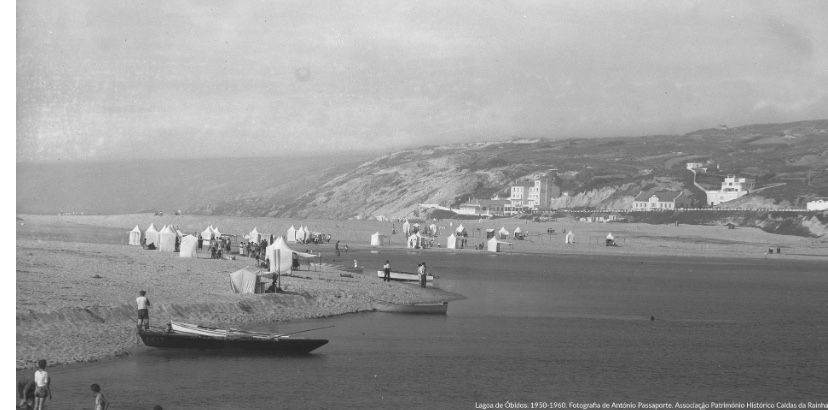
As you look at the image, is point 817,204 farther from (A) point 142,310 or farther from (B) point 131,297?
(A) point 142,310

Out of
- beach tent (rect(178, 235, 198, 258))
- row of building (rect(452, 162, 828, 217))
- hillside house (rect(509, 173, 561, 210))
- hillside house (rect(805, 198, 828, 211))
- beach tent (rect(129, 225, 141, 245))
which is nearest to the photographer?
beach tent (rect(178, 235, 198, 258))

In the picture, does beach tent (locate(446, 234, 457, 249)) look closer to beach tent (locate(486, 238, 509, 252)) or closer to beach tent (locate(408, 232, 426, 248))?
beach tent (locate(408, 232, 426, 248))

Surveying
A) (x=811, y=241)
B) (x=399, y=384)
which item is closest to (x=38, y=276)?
(x=399, y=384)

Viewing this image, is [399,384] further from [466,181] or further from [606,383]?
[466,181]

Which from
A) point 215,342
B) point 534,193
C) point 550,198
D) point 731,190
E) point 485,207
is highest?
point 731,190

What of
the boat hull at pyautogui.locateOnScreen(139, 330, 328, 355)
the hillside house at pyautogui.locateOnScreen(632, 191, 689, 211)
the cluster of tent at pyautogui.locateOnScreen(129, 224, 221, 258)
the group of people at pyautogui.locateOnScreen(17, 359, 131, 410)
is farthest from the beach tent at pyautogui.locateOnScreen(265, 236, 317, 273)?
the hillside house at pyautogui.locateOnScreen(632, 191, 689, 211)

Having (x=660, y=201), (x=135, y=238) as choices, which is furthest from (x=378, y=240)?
(x=660, y=201)
